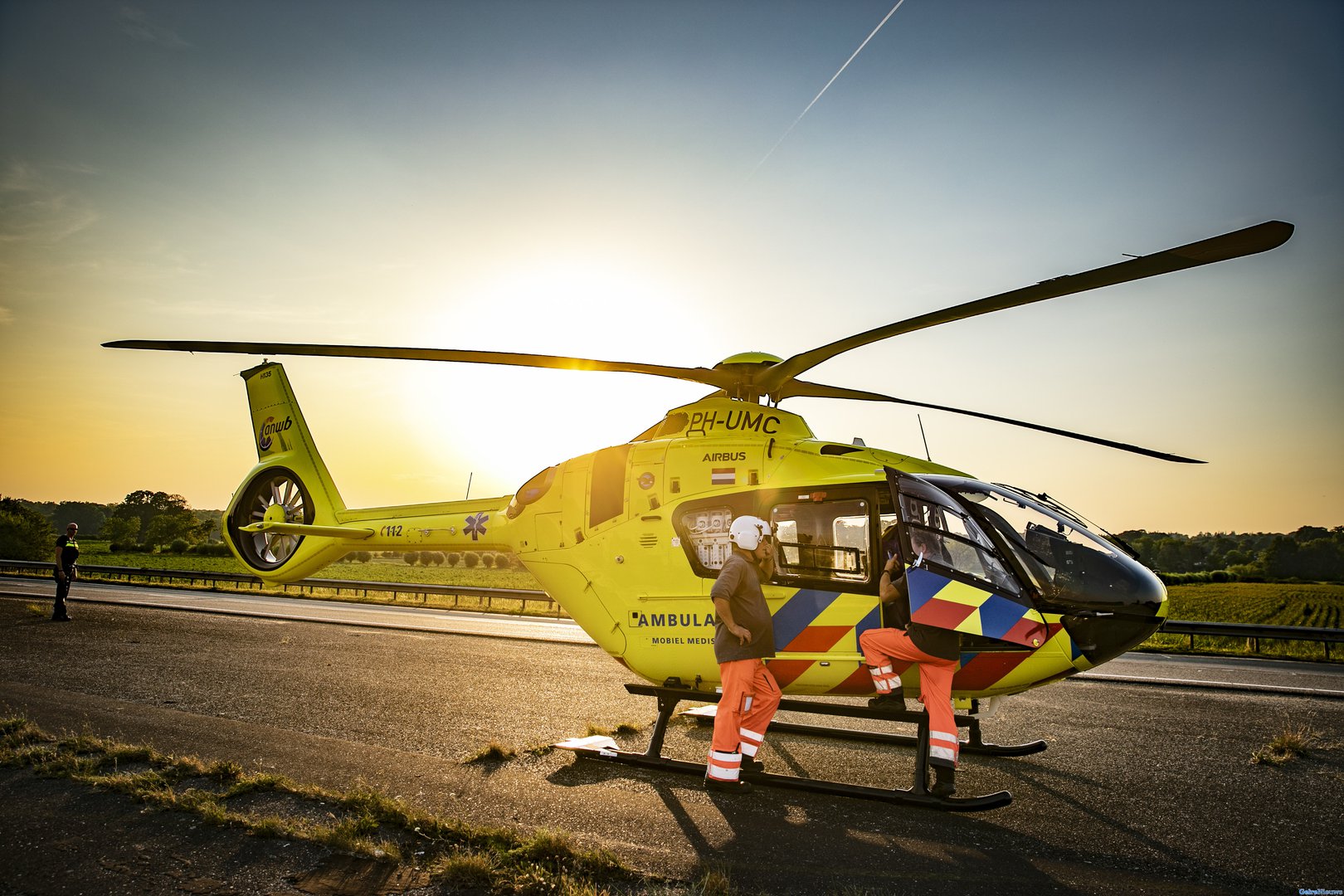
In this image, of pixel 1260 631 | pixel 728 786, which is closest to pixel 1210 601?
pixel 1260 631

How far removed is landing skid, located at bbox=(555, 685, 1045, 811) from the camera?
536cm

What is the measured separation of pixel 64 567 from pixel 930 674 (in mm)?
18813

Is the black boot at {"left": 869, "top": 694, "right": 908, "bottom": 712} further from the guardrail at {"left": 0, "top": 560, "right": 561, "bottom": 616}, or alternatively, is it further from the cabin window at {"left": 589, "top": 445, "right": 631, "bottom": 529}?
the guardrail at {"left": 0, "top": 560, "right": 561, "bottom": 616}

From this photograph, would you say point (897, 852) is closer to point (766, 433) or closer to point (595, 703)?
point (766, 433)

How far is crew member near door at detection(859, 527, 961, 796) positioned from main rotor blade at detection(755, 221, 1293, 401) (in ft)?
5.76

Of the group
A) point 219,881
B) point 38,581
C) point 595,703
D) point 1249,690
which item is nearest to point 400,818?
point 219,881

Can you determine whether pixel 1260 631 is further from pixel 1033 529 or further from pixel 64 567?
pixel 64 567

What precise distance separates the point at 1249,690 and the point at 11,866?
14.2 meters

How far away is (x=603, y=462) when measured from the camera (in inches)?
302

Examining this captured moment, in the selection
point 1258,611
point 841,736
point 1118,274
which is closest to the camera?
point 1118,274

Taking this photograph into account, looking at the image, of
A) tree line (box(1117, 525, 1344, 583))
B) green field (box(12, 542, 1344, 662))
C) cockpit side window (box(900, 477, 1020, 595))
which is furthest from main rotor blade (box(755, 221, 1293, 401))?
tree line (box(1117, 525, 1344, 583))

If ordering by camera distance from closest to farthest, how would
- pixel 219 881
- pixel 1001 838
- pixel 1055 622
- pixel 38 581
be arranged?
pixel 219 881
pixel 1001 838
pixel 1055 622
pixel 38 581

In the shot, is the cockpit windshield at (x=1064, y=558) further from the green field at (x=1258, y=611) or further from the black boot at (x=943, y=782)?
the green field at (x=1258, y=611)

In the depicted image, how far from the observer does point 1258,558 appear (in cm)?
7788
